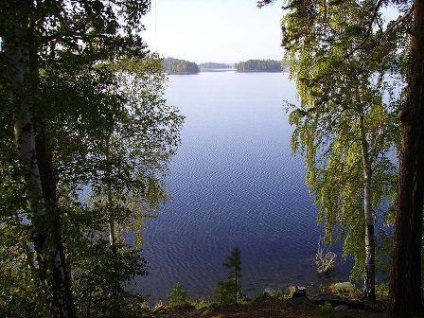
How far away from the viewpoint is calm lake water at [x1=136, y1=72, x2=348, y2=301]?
86.4ft

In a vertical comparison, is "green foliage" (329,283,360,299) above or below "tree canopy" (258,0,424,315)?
below

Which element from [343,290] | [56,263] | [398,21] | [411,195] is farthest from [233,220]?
[56,263]

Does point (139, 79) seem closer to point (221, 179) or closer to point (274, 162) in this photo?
point (221, 179)

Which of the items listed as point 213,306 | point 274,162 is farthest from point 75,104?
point 274,162

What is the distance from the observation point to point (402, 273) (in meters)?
7.77

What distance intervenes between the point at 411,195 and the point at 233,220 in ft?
88.9

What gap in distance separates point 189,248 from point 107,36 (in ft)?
83.5

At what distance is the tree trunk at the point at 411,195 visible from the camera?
24.1 feet

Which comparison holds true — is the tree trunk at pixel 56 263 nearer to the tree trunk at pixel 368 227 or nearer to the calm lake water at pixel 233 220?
the tree trunk at pixel 368 227

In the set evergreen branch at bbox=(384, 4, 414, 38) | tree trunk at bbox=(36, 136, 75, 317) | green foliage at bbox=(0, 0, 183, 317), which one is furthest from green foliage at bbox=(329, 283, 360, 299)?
tree trunk at bbox=(36, 136, 75, 317)

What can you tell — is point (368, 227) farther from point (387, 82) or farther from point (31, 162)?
point (31, 162)

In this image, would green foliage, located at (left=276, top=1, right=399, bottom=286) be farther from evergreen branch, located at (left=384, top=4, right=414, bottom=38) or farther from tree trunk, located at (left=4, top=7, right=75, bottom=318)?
tree trunk, located at (left=4, top=7, right=75, bottom=318)

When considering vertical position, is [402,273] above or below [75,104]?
below

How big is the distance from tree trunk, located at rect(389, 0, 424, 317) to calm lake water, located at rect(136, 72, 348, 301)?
14676 mm
